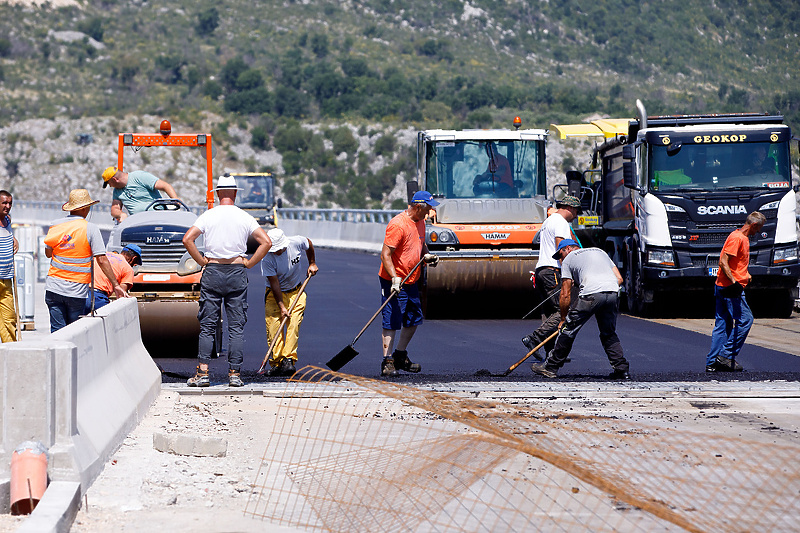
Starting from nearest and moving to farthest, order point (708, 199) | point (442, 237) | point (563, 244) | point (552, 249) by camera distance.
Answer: point (563, 244) < point (552, 249) < point (442, 237) < point (708, 199)

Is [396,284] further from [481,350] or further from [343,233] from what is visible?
[343,233]

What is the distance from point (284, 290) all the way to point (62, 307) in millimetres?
2292

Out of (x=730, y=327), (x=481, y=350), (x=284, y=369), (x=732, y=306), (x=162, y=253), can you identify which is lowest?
(x=481, y=350)

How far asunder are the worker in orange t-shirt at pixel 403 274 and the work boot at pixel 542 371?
3.90 feet

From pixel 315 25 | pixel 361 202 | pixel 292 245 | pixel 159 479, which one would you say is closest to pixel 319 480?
pixel 159 479

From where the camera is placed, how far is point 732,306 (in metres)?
11.6

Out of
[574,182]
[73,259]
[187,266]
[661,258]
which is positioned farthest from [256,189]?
[73,259]

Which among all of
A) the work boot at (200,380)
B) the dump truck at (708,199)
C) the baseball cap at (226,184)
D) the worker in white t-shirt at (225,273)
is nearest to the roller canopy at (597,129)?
the dump truck at (708,199)

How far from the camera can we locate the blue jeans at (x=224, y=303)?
1023cm

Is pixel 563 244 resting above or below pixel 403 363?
above

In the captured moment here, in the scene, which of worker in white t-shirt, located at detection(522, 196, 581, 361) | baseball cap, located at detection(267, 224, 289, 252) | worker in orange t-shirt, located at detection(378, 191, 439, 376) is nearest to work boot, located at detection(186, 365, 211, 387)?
baseball cap, located at detection(267, 224, 289, 252)

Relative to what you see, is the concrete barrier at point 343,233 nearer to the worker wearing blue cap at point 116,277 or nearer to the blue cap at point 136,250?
the blue cap at point 136,250

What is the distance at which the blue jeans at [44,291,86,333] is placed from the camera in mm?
9930

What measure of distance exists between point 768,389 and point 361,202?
6341 cm
